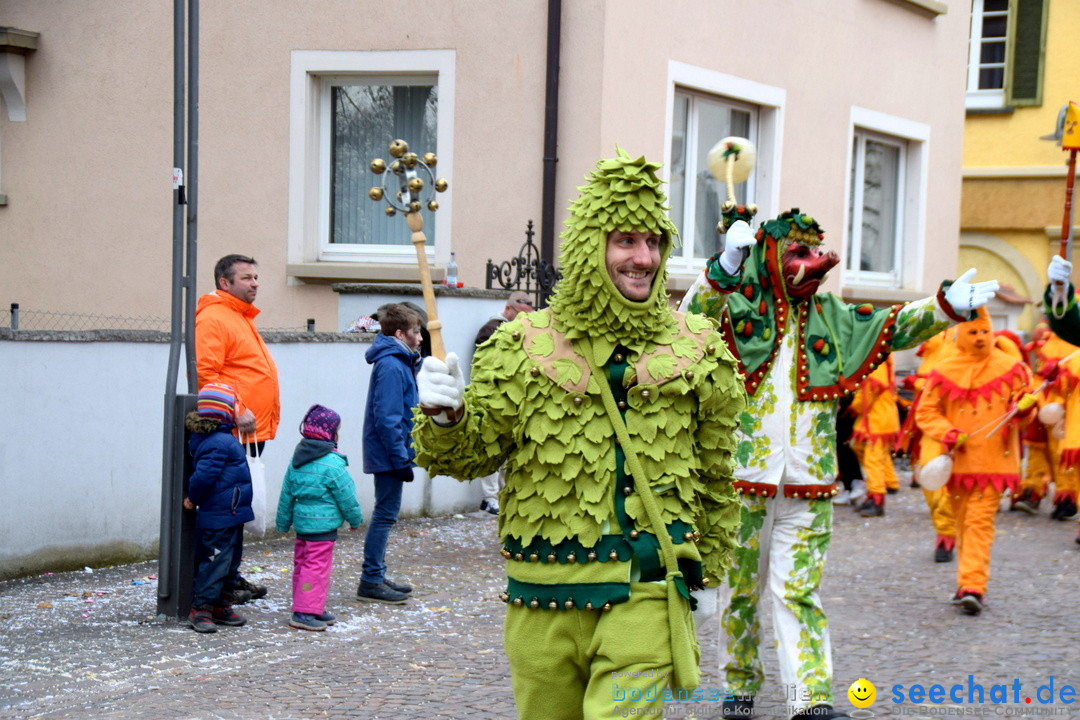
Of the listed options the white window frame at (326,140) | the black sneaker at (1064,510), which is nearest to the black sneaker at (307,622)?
the white window frame at (326,140)

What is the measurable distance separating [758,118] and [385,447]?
694 centimetres

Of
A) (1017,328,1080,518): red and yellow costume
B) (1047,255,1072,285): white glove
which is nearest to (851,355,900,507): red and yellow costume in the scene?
(1017,328,1080,518): red and yellow costume

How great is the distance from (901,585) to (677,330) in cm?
537

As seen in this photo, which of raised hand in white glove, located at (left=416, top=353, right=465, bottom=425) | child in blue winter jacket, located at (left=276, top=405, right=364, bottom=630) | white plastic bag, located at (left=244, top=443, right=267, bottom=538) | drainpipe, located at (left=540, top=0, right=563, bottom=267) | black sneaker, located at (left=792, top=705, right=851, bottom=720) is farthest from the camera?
drainpipe, located at (left=540, top=0, right=563, bottom=267)

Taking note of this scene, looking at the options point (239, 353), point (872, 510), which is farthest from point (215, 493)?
point (872, 510)

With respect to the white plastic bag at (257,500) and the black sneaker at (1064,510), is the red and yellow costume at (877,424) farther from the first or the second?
the white plastic bag at (257,500)

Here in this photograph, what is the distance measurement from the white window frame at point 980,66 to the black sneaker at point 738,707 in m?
17.9

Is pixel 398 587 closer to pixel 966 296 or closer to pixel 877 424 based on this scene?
pixel 966 296

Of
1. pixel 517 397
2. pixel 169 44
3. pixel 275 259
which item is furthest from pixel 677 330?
pixel 169 44

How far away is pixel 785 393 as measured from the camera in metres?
5.48

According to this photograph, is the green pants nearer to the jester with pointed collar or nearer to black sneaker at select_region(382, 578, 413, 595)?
the jester with pointed collar

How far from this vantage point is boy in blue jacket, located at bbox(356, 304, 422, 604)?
7.49 metres

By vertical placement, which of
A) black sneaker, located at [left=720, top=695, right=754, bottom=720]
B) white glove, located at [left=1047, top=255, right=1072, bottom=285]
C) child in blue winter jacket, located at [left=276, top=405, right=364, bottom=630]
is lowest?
black sneaker, located at [left=720, top=695, right=754, bottom=720]

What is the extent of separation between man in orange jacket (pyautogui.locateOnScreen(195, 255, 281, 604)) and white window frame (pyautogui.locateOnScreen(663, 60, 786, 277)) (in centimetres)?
498
